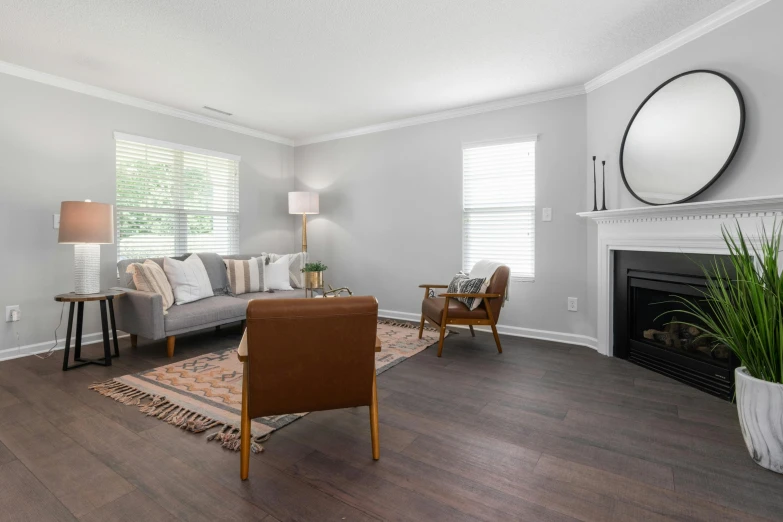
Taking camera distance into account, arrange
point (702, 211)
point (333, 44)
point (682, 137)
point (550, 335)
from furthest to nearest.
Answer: point (550, 335), point (333, 44), point (682, 137), point (702, 211)

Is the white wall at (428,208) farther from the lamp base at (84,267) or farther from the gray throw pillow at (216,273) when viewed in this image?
the lamp base at (84,267)

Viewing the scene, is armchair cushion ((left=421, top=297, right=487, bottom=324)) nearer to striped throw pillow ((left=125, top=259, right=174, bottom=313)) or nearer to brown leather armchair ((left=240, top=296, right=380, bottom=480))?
brown leather armchair ((left=240, top=296, right=380, bottom=480))

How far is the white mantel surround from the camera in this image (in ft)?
7.74

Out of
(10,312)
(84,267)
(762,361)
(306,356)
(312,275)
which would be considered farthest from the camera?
(312,275)

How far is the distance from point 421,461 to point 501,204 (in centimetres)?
306

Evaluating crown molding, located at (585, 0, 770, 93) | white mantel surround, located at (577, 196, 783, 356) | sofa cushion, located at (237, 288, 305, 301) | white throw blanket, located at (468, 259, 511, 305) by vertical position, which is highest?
crown molding, located at (585, 0, 770, 93)

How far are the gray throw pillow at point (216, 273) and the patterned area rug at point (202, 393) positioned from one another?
0.91 metres

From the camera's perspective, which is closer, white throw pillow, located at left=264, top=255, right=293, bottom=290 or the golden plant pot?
white throw pillow, located at left=264, top=255, right=293, bottom=290

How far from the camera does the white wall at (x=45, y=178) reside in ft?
11.0

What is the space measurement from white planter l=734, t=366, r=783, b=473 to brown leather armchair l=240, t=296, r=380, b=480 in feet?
5.57

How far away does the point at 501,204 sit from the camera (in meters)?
4.29

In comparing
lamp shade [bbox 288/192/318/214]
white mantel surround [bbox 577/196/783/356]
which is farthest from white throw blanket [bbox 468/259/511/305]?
lamp shade [bbox 288/192/318/214]

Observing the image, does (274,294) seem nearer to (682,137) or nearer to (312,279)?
(312,279)

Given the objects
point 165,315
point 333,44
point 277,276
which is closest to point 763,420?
point 333,44
